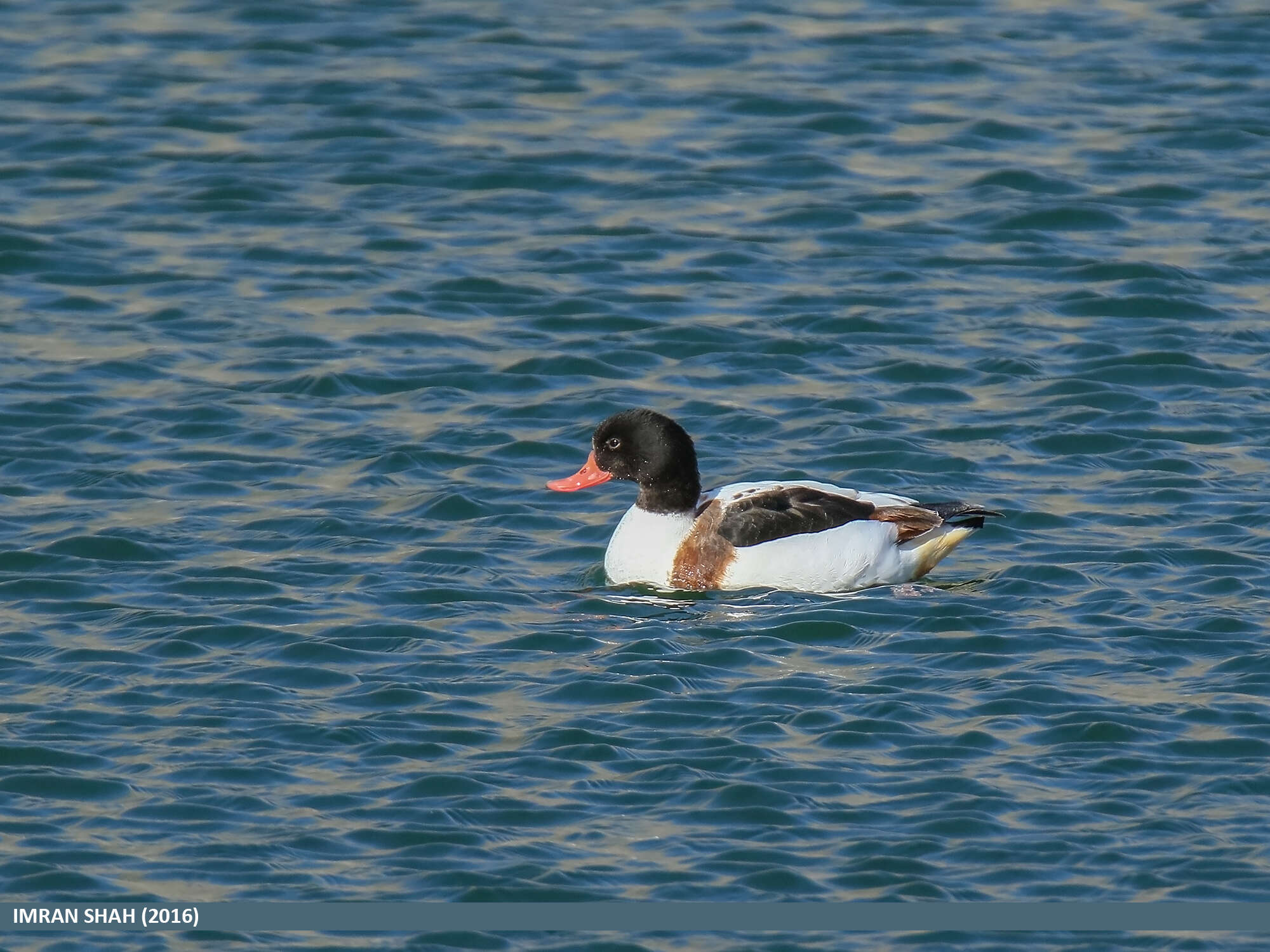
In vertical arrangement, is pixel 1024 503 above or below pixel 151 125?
below

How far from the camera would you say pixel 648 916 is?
8.95 meters

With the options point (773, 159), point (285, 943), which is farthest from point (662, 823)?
point (773, 159)

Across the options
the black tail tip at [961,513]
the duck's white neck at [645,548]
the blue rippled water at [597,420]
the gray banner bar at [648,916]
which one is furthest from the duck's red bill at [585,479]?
the gray banner bar at [648,916]

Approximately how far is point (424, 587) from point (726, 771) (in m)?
2.83

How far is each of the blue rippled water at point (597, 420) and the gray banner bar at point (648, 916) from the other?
9cm

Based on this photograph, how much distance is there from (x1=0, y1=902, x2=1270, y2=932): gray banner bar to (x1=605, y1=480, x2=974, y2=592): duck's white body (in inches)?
152

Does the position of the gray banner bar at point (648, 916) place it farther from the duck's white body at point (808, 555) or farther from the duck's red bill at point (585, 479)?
the duck's red bill at point (585, 479)

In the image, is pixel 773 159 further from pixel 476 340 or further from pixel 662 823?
pixel 662 823

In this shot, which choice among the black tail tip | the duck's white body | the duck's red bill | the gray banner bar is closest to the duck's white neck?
the duck's white body

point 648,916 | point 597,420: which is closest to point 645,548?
point 597,420

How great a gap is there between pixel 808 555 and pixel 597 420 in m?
2.61

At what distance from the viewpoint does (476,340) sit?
1598 cm

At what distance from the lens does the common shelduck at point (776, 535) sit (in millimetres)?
12672

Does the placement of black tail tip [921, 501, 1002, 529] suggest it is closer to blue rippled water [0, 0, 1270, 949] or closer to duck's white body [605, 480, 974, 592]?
duck's white body [605, 480, 974, 592]
